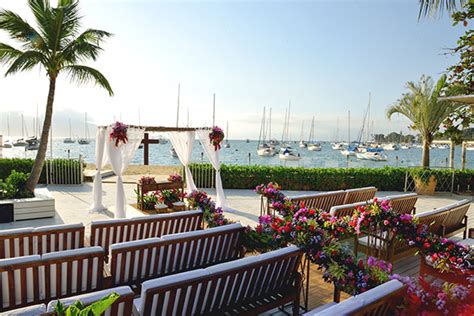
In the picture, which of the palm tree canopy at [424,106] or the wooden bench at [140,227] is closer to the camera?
the wooden bench at [140,227]

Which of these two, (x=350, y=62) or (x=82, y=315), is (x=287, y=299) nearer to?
(x=82, y=315)

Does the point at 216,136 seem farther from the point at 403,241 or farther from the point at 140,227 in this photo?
the point at 403,241

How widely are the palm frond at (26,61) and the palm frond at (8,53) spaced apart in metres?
0.14

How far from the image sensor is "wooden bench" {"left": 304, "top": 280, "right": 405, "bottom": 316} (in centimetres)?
173

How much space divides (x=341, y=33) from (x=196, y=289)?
9.65 meters

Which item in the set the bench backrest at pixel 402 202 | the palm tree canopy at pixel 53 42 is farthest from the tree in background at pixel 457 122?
the palm tree canopy at pixel 53 42

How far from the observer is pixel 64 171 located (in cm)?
1127

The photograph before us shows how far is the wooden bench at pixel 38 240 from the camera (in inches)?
130

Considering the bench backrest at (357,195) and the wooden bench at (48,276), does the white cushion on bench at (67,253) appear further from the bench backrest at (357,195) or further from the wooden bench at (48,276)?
the bench backrest at (357,195)

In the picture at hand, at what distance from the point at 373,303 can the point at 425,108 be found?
12.9 metres

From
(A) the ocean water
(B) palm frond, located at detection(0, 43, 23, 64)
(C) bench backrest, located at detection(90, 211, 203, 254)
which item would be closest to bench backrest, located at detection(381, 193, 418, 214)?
(C) bench backrest, located at detection(90, 211, 203, 254)

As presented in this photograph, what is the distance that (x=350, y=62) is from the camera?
12.4 m

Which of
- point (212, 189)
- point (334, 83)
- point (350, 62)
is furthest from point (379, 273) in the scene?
point (334, 83)

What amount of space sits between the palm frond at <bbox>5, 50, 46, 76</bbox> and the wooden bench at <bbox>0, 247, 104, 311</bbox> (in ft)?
21.6
